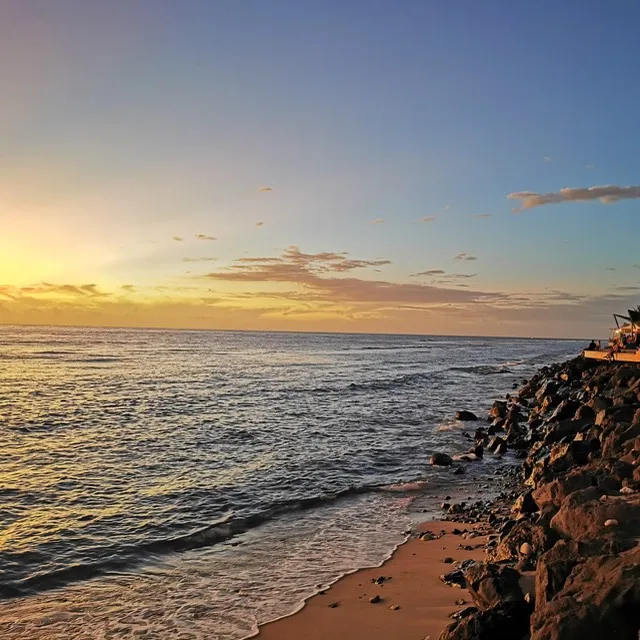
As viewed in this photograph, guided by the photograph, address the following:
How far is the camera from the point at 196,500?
1423 cm

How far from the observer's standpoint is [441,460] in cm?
1877

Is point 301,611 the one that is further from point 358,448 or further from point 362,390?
point 362,390

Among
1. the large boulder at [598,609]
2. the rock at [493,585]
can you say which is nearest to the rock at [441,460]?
the rock at [493,585]

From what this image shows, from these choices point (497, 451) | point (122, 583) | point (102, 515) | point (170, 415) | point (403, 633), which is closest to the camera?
point (403, 633)

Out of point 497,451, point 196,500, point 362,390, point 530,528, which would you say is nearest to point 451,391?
point 362,390

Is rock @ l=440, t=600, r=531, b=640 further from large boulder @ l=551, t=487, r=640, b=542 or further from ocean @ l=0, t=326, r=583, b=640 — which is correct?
ocean @ l=0, t=326, r=583, b=640

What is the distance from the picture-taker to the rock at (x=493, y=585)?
20.9ft

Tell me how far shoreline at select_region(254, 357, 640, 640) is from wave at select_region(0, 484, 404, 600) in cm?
353

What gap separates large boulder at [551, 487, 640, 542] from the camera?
668 centimetres

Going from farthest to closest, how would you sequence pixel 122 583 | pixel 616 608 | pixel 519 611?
pixel 122 583 → pixel 519 611 → pixel 616 608

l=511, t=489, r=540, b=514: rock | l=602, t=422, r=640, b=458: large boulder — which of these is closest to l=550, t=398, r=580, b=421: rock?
l=602, t=422, r=640, b=458: large boulder

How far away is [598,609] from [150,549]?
8.93 m

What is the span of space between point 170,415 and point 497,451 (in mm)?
15788

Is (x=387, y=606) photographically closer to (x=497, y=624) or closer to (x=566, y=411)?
(x=497, y=624)
